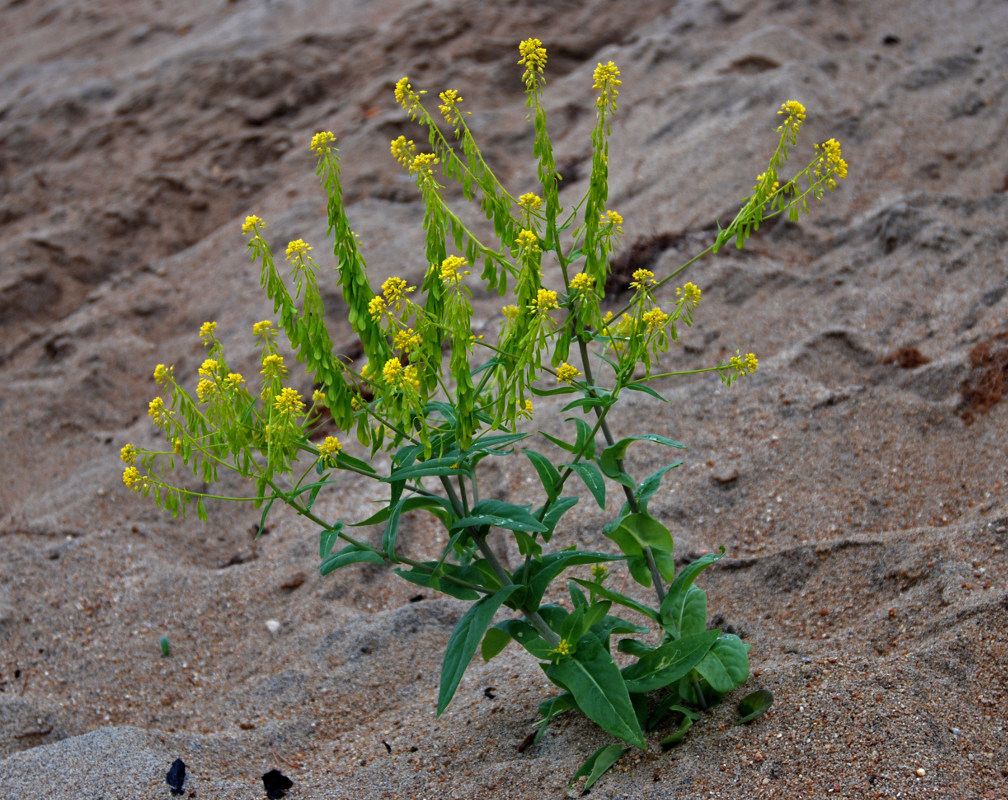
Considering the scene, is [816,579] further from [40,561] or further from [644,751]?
[40,561]

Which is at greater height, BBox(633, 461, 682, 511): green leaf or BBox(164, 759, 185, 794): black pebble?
BBox(633, 461, 682, 511): green leaf

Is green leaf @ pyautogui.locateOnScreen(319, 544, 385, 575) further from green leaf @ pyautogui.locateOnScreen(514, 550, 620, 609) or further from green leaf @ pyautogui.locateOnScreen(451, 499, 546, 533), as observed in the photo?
green leaf @ pyautogui.locateOnScreen(514, 550, 620, 609)

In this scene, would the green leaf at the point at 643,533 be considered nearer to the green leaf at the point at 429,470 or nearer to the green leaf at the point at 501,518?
the green leaf at the point at 501,518

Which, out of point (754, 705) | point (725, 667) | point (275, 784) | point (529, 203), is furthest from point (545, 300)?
point (275, 784)

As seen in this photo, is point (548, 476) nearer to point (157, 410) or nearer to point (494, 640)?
point (494, 640)

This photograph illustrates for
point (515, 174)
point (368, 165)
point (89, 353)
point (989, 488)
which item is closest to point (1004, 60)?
point (515, 174)

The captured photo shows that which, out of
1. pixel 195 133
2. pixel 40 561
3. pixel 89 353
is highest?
pixel 195 133

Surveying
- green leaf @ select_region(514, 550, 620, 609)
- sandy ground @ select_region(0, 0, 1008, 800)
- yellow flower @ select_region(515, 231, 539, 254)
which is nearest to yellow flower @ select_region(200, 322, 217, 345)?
yellow flower @ select_region(515, 231, 539, 254)
